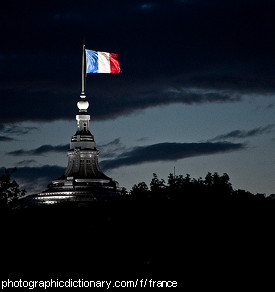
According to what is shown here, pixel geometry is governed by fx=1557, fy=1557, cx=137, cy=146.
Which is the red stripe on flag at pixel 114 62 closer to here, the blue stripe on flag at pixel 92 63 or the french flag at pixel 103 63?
the french flag at pixel 103 63

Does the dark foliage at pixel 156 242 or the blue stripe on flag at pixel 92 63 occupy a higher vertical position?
the blue stripe on flag at pixel 92 63

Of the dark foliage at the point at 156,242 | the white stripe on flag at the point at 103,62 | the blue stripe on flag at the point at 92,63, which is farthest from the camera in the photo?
the blue stripe on flag at the point at 92,63

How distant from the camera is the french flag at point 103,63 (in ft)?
569

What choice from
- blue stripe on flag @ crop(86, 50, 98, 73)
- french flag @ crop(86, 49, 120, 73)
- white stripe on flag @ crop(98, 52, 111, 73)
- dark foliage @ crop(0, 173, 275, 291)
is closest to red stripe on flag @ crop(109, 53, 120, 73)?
french flag @ crop(86, 49, 120, 73)

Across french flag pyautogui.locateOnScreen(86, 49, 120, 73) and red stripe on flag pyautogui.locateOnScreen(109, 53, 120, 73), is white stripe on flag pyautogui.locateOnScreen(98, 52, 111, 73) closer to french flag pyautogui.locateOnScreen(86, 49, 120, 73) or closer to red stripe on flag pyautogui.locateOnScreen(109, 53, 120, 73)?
french flag pyautogui.locateOnScreen(86, 49, 120, 73)

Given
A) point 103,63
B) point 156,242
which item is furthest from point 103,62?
point 156,242

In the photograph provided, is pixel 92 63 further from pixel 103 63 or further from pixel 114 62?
pixel 114 62

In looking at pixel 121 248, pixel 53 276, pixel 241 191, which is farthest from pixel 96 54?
pixel 53 276

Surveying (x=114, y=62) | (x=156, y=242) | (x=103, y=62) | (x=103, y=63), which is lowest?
(x=156, y=242)

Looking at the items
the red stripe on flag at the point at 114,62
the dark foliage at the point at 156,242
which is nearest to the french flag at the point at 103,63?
the red stripe on flag at the point at 114,62

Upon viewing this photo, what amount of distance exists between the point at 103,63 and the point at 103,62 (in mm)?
172

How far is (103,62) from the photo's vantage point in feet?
573

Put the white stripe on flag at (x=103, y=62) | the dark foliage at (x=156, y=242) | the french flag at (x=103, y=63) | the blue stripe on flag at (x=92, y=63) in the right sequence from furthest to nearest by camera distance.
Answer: the blue stripe on flag at (x=92, y=63) < the white stripe on flag at (x=103, y=62) < the french flag at (x=103, y=63) < the dark foliage at (x=156, y=242)

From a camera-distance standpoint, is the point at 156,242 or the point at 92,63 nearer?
the point at 156,242
